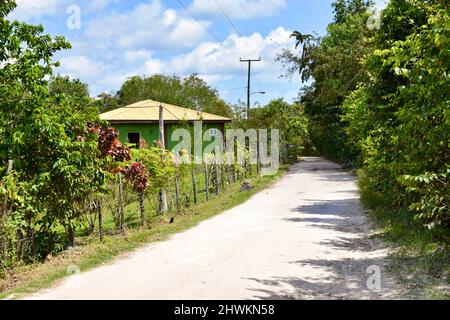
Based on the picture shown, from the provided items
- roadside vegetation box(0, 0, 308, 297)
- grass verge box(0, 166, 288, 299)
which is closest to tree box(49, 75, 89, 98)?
roadside vegetation box(0, 0, 308, 297)

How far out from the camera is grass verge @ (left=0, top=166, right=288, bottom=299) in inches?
284

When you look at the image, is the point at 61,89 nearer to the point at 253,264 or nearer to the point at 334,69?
the point at 253,264

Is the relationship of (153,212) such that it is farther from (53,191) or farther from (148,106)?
(148,106)

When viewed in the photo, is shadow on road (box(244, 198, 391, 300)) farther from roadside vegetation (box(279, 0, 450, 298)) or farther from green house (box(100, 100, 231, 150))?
green house (box(100, 100, 231, 150))

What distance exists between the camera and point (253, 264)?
26.7ft

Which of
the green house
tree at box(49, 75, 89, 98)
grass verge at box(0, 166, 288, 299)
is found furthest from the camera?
the green house

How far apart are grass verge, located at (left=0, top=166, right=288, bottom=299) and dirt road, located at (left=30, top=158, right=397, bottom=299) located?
1.00 ft

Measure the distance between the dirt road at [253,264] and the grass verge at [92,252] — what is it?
1.00 feet

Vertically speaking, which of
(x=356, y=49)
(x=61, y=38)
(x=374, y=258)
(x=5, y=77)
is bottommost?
(x=374, y=258)

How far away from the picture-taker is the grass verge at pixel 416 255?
6465 millimetres

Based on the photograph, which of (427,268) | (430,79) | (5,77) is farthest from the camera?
(5,77)
